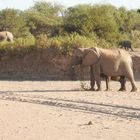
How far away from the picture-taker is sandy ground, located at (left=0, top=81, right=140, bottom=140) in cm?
1148

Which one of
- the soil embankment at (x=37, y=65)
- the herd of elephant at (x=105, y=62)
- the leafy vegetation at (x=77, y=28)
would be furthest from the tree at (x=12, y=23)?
the herd of elephant at (x=105, y=62)

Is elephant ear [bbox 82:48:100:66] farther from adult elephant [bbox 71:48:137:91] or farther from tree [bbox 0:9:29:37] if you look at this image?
tree [bbox 0:9:29:37]

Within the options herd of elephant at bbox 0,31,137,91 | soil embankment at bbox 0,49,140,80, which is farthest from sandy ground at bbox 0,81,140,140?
soil embankment at bbox 0,49,140,80

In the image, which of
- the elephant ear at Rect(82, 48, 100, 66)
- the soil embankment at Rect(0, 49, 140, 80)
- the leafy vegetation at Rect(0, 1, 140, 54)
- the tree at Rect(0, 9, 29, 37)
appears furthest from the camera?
the tree at Rect(0, 9, 29, 37)

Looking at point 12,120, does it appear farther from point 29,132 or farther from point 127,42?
point 127,42

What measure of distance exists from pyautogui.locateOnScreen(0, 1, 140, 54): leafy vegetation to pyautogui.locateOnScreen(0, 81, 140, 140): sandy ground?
7.97 meters

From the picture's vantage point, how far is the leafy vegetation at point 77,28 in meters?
29.8

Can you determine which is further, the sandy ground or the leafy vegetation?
the leafy vegetation

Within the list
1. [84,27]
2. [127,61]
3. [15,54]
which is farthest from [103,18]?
[127,61]

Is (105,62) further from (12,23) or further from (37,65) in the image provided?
(12,23)

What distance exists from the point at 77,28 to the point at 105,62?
642 inches

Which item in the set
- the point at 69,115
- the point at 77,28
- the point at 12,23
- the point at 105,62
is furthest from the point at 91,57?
the point at 12,23

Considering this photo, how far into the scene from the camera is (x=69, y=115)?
14328 millimetres

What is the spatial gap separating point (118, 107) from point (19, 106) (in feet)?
9.51
